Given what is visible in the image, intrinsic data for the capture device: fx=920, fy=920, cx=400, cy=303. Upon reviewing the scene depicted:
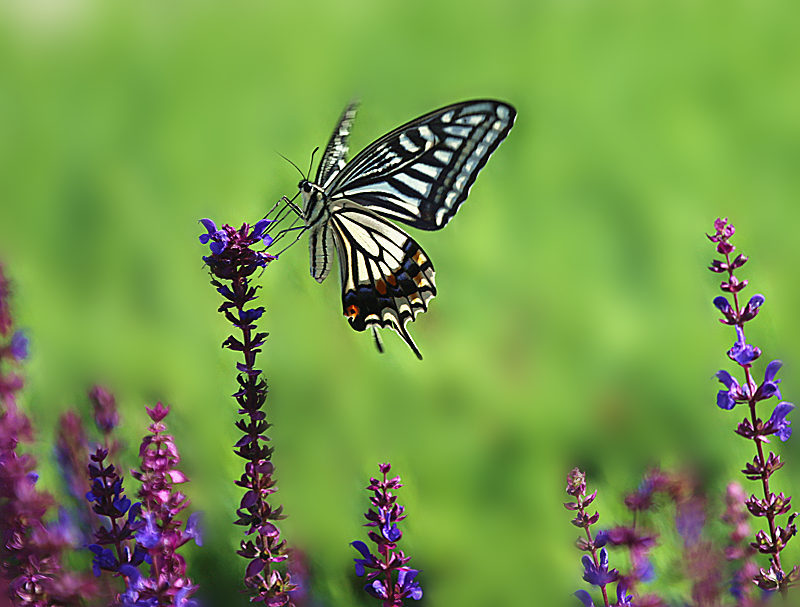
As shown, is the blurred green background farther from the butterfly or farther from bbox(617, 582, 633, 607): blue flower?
bbox(617, 582, 633, 607): blue flower

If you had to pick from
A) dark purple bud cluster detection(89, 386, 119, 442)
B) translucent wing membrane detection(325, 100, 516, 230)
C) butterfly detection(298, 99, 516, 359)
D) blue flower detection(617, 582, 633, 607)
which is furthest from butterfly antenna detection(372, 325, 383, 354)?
blue flower detection(617, 582, 633, 607)

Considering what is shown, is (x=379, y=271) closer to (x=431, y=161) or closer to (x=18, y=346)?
(x=431, y=161)

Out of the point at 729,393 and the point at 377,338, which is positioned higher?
the point at 377,338

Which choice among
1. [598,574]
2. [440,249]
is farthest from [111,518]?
[440,249]

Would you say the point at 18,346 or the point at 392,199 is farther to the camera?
the point at 392,199

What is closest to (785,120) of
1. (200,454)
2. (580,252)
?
(580,252)

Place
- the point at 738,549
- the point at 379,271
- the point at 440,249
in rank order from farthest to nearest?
the point at 440,249 < the point at 379,271 < the point at 738,549

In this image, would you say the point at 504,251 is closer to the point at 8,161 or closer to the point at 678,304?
the point at 678,304
